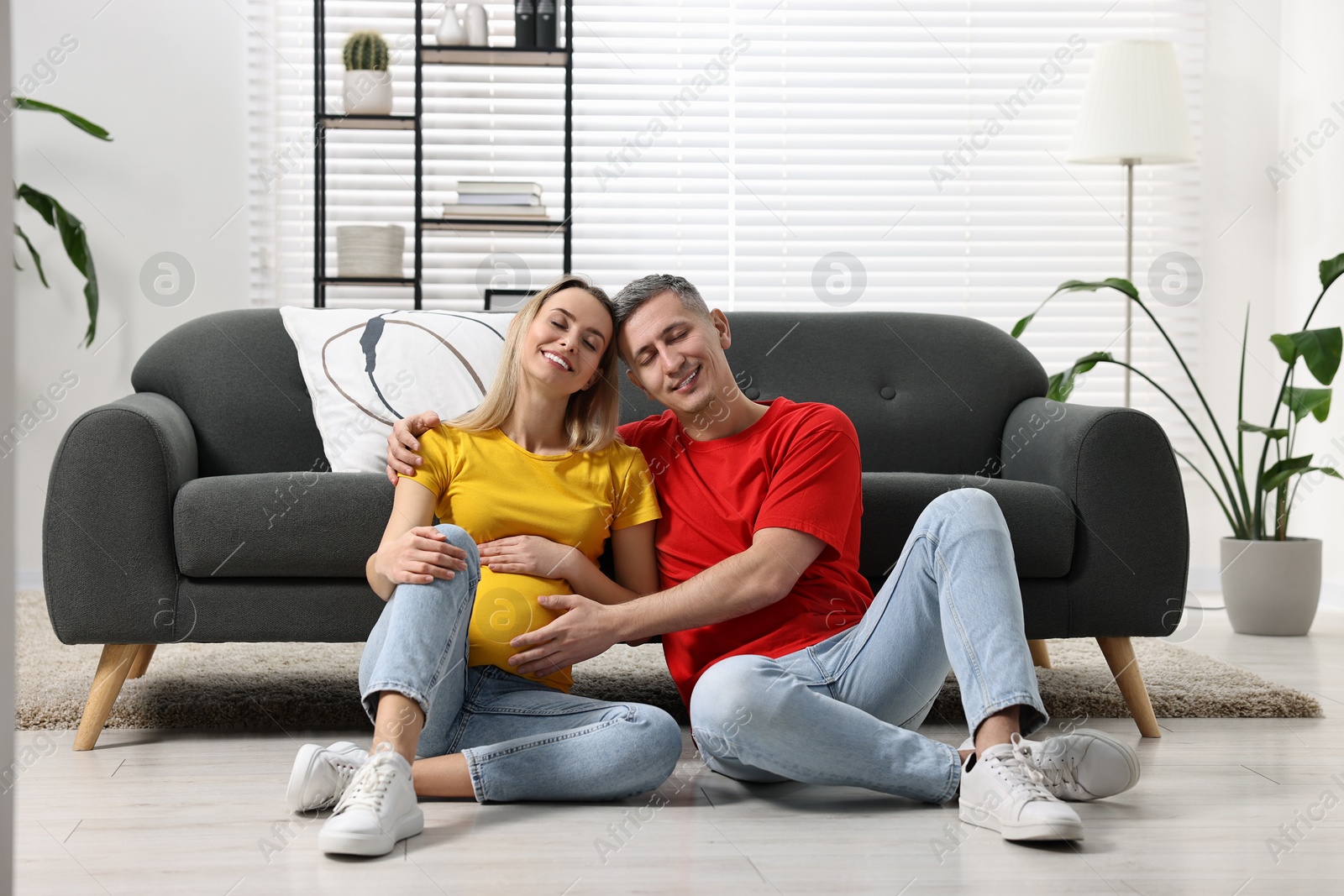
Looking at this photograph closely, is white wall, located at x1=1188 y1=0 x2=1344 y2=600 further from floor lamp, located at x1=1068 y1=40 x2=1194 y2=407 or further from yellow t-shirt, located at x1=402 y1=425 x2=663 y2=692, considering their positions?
yellow t-shirt, located at x1=402 y1=425 x2=663 y2=692

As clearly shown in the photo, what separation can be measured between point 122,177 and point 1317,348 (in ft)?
10.7

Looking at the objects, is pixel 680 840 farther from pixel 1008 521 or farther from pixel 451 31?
pixel 451 31

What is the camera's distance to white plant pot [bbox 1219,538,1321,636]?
9.34 ft

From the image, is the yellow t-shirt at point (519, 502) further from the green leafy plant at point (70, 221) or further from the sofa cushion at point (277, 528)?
the green leafy plant at point (70, 221)

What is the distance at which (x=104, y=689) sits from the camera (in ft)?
5.72

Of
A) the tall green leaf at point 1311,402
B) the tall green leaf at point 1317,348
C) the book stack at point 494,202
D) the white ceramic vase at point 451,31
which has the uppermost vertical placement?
the white ceramic vase at point 451,31

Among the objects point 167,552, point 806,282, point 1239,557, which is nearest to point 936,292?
point 806,282

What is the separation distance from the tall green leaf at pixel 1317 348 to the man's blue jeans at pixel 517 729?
6.50ft

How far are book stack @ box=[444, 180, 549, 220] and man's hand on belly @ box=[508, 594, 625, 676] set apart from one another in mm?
1990

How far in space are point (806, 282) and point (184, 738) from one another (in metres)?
2.39

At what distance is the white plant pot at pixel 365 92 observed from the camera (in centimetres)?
329

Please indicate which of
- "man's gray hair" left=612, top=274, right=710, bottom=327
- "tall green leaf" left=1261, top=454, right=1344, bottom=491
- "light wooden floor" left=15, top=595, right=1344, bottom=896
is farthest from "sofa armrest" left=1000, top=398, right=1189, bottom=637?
"tall green leaf" left=1261, top=454, right=1344, bottom=491

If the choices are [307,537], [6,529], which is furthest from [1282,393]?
[6,529]

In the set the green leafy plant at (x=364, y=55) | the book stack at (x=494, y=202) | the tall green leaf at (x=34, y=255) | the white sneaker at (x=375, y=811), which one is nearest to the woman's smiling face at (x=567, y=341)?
the white sneaker at (x=375, y=811)
